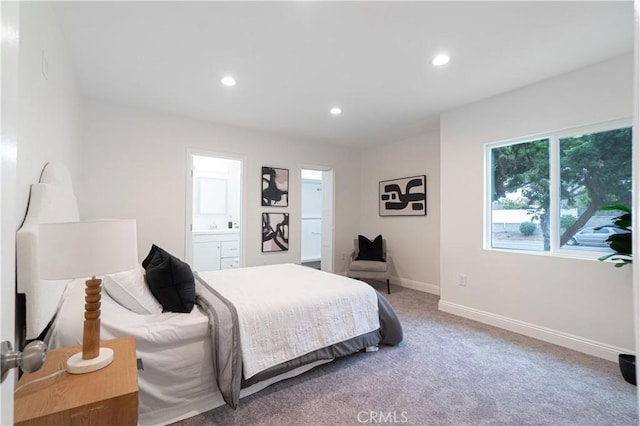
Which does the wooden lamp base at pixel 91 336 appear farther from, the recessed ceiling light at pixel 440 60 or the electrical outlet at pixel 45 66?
the recessed ceiling light at pixel 440 60

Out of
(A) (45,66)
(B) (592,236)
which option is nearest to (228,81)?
(A) (45,66)

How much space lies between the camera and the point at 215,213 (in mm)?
5520

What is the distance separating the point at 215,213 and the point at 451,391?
4.77m

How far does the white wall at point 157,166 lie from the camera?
3.28 meters

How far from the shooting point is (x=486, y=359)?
7.72 feet

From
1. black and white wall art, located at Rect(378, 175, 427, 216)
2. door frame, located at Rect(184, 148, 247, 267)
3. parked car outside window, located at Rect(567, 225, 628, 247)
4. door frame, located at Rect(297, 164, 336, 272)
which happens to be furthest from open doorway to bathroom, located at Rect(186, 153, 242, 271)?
parked car outside window, located at Rect(567, 225, 628, 247)

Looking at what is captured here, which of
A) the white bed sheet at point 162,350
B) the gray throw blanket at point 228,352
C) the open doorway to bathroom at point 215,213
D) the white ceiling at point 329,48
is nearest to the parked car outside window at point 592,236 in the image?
the white ceiling at point 329,48

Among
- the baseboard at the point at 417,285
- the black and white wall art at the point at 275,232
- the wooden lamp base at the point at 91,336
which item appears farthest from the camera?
the black and white wall art at the point at 275,232

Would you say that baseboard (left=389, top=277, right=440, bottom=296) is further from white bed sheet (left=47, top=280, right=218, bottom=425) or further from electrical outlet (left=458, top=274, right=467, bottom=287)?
white bed sheet (left=47, top=280, right=218, bottom=425)

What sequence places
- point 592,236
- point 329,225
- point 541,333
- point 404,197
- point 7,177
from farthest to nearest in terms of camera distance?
point 329,225 < point 404,197 < point 541,333 < point 592,236 < point 7,177

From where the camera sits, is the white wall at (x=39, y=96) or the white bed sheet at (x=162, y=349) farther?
the white bed sheet at (x=162, y=349)

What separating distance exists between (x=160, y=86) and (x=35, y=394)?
9.15ft

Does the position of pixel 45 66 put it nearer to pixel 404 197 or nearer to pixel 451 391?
pixel 451 391

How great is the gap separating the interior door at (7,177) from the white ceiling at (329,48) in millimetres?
1556
